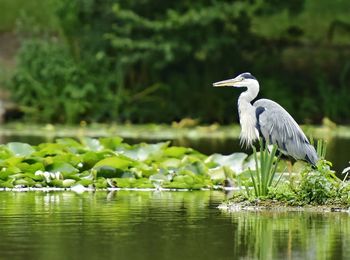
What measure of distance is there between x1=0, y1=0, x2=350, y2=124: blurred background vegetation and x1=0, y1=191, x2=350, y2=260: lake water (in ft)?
59.8

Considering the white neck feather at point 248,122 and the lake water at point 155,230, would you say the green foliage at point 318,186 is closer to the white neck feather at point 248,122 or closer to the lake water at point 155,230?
the lake water at point 155,230

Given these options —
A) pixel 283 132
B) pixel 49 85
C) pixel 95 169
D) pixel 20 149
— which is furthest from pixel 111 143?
pixel 49 85

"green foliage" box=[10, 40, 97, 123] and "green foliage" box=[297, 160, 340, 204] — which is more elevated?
"green foliage" box=[10, 40, 97, 123]

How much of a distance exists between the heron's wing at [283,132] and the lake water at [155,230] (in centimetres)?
98

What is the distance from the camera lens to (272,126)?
14.2 metres

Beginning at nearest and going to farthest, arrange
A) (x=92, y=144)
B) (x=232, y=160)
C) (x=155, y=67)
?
(x=232, y=160), (x=92, y=144), (x=155, y=67)

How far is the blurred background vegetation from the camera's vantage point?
106 feet

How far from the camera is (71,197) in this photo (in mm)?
14148

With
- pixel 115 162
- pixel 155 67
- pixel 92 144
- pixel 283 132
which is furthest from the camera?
pixel 155 67

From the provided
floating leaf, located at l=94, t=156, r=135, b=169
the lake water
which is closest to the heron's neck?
the lake water

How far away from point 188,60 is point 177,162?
17692mm

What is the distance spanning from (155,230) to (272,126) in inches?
Answer: 138

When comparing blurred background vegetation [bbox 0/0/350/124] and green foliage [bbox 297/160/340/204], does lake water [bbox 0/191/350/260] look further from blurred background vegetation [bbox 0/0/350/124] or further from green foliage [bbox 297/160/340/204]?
blurred background vegetation [bbox 0/0/350/124]

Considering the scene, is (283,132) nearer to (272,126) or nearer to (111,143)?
(272,126)
